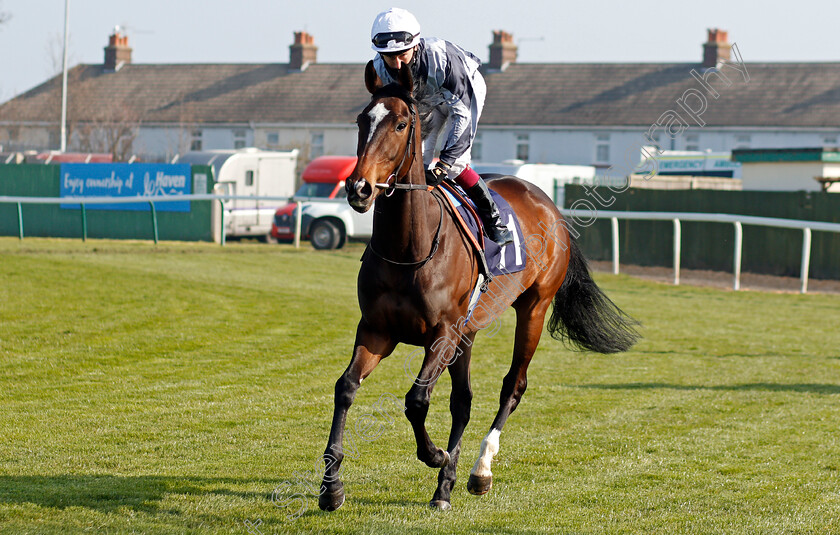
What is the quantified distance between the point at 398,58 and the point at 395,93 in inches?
8.2

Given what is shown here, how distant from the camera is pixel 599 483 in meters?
5.16

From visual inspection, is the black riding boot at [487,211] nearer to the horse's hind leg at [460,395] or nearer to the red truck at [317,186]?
the horse's hind leg at [460,395]

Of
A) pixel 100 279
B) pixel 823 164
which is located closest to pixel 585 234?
pixel 823 164

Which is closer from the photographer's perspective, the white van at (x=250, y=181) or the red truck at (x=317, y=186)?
the red truck at (x=317, y=186)

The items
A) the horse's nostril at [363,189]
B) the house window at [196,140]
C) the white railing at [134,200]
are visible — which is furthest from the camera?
the house window at [196,140]

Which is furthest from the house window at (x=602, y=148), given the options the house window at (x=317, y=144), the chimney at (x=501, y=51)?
the house window at (x=317, y=144)

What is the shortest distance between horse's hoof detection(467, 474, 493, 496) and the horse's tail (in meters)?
1.96

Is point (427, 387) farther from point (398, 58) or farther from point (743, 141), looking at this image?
point (743, 141)

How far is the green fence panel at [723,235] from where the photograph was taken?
18.0 metres

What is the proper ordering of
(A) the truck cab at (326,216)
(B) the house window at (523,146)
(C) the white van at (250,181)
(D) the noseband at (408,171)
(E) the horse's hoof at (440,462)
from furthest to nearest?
1. (B) the house window at (523,146)
2. (C) the white van at (250,181)
3. (A) the truck cab at (326,216)
4. (E) the horse's hoof at (440,462)
5. (D) the noseband at (408,171)

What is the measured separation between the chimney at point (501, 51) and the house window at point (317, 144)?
840 cm

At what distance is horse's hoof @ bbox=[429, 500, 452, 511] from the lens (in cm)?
466

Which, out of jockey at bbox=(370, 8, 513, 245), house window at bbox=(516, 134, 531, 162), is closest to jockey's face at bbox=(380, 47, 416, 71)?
jockey at bbox=(370, 8, 513, 245)

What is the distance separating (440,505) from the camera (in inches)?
184
